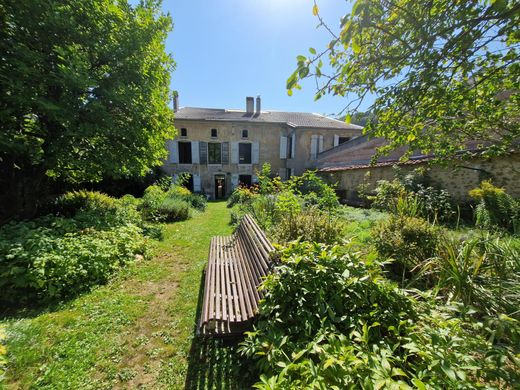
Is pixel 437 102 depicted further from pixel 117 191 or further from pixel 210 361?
pixel 117 191

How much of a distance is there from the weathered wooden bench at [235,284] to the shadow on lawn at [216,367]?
13.0 inches

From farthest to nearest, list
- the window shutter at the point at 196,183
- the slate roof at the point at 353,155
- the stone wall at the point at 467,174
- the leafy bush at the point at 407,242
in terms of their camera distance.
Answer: the window shutter at the point at 196,183
the slate roof at the point at 353,155
the stone wall at the point at 467,174
the leafy bush at the point at 407,242

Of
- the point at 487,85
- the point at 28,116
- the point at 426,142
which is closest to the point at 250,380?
the point at 426,142

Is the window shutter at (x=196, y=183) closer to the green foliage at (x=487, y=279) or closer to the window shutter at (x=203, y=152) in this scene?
the window shutter at (x=203, y=152)

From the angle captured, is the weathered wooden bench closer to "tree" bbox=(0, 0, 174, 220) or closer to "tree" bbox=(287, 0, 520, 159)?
"tree" bbox=(287, 0, 520, 159)

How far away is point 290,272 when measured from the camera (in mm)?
1777

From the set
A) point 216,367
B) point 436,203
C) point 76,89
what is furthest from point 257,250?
point 436,203

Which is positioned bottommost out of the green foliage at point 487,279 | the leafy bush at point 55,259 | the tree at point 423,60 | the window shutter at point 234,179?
the leafy bush at point 55,259

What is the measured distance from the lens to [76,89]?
445 cm

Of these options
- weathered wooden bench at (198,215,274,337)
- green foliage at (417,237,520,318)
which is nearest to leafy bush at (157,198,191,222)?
weathered wooden bench at (198,215,274,337)

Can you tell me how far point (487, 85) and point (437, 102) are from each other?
71cm

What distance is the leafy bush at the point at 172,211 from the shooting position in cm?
775

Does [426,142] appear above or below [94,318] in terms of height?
above

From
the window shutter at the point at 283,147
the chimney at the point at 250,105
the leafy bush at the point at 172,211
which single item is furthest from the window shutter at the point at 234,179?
the leafy bush at the point at 172,211
